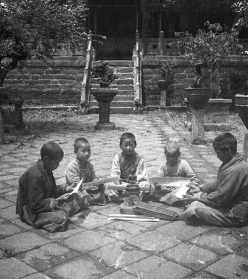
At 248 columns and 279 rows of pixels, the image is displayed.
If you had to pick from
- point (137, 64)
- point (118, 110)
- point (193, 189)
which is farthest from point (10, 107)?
point (137, 64)

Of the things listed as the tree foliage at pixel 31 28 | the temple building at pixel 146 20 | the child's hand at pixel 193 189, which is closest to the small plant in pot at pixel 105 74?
the tree foliage at pixel 31 28

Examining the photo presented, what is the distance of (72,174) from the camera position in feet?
17.1

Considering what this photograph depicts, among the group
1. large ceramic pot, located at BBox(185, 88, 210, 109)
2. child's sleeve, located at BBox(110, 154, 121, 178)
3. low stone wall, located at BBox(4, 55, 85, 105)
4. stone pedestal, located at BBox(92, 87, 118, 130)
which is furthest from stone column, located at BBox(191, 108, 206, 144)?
low stone wall, located at BBox(4, 55, 85, 105)

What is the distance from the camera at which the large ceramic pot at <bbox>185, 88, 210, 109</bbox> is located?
9719 millimetres

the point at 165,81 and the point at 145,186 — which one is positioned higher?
the point at 165,81

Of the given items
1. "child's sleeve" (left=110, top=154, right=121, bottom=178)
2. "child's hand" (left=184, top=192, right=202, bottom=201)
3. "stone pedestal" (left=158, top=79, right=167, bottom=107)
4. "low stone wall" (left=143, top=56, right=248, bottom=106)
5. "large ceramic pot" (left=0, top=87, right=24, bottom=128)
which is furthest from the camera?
"low stone wall" (left=143, top=56, right=248, bottom=106)

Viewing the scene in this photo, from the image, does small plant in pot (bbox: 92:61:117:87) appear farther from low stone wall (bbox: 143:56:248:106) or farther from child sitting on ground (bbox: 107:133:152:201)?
child sitting on ground (bbox: 107:133:152:201)

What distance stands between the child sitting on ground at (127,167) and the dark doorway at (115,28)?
1888 centimetres

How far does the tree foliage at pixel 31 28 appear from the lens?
34.0 feet

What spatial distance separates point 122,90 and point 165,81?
1801mm

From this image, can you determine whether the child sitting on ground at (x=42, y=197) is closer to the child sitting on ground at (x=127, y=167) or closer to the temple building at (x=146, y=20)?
the child sitting on ground at (x=127, y=167)

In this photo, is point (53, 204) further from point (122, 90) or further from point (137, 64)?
point (137, 64)

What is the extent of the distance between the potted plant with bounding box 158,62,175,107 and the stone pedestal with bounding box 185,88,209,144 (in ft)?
25.3

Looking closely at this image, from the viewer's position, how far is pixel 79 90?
18.5m
